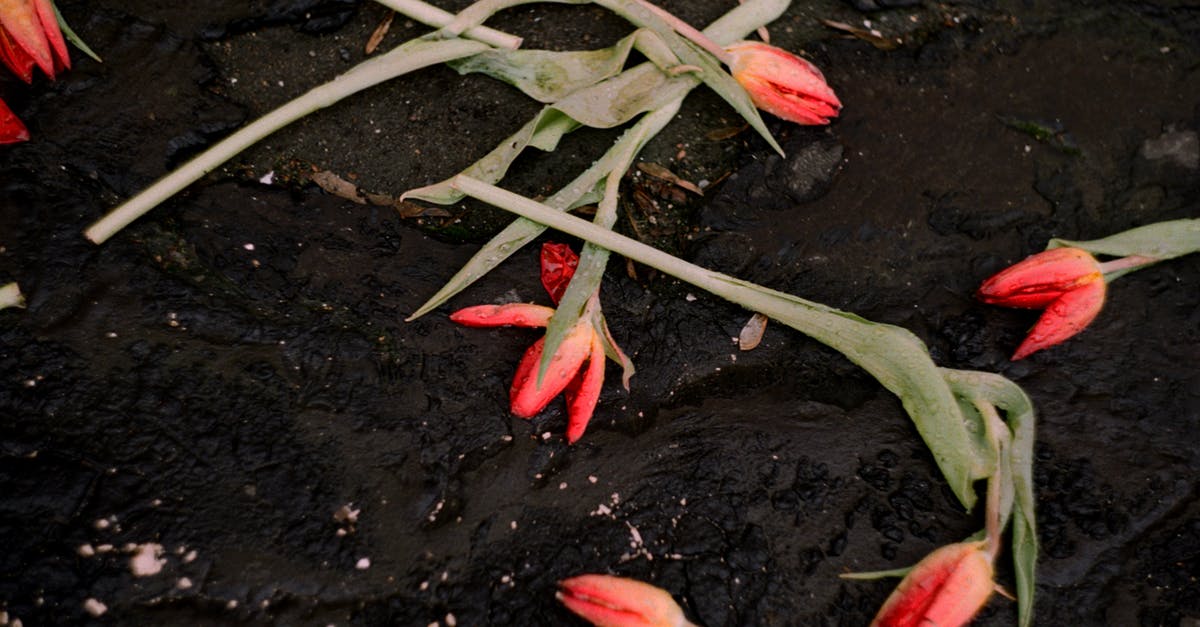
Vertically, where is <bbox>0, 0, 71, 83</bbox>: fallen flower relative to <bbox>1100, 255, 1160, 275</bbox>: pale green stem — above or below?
above

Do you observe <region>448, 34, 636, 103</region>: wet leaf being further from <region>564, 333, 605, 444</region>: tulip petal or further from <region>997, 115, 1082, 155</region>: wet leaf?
<region>997, 115, 1082, 155</region>: wet leaf

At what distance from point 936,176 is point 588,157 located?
2.36ft

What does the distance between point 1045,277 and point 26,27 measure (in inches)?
73.9

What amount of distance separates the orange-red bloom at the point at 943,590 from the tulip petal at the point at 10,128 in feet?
5.67

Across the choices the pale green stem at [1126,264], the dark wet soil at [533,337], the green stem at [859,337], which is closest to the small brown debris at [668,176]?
the dark wet soil at [533,337]

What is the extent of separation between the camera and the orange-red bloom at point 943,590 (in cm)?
136

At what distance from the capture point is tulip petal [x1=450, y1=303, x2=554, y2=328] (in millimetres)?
1571

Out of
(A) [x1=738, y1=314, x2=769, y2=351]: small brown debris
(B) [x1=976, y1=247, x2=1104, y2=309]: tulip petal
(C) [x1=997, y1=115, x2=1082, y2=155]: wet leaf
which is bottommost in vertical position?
(A) [x1=738, y1=314, x2=769, y2=351]: small brown debris

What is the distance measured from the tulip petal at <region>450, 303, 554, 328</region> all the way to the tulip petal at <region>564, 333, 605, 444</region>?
0.13 metres

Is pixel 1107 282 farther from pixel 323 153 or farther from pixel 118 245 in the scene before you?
pixel 118 245

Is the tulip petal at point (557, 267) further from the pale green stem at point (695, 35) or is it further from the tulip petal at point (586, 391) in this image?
the pale green stem at point (695, 35)

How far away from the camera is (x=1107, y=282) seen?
1.65 meters

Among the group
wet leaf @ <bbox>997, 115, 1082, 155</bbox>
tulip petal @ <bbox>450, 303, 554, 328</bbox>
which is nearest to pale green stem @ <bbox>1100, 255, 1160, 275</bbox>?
wet leaf @ <bbox>997, 115, 1082, 155</bbox>

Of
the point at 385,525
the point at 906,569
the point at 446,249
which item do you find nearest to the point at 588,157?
the point at 446,249
